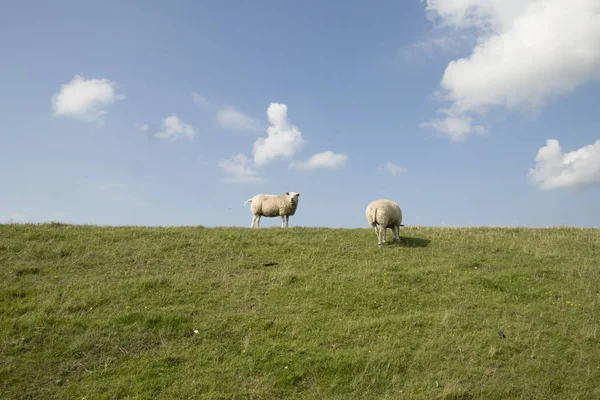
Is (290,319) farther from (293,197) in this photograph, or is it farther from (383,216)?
(293,197)

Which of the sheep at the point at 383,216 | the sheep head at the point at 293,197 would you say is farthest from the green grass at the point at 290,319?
the sheep head at the point at 293,197

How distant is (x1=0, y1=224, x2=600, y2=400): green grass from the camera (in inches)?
417

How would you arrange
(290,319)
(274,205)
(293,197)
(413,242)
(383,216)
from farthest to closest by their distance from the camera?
(274,205) < (293,197) < (413,242) < (383,216) < (290,319)

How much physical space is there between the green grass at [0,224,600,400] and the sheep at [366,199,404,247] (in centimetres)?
90

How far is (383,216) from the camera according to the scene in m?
22.0

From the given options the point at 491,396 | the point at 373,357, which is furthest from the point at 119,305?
the point at 491,396

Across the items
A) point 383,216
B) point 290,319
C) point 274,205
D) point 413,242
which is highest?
point 274,205

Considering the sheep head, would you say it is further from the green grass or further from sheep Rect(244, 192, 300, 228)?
the green grass

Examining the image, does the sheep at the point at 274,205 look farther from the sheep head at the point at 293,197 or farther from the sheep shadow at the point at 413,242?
the sheep shadow at the point at 413,242

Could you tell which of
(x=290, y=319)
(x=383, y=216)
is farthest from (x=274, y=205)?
(x=290, y=319)

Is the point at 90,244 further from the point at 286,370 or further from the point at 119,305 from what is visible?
the point at 286,370

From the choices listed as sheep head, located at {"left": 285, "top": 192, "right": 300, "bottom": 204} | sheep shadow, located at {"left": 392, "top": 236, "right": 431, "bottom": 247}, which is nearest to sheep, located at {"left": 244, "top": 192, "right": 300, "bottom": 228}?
sheep head, located at {"left": 285, "top": 192, "right": 300, "bottom": 204}

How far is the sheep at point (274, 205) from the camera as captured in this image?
27375 mm

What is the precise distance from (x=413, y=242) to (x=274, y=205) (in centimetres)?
884
